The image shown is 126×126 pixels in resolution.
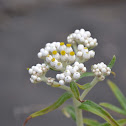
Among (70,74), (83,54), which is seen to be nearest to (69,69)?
(70,74)

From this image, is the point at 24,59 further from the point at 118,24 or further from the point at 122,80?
the point at 118,24

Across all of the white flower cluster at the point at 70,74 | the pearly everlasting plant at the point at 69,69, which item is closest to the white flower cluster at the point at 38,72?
the pearly everlasting plant at the point at 69,69

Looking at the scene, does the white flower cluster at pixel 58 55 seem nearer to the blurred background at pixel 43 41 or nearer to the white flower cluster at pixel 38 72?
the white flower cluster at pixel 38 72

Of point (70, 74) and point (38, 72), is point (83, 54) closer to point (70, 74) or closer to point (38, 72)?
point (70, 74)

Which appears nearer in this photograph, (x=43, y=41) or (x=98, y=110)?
(x=98, y=110)

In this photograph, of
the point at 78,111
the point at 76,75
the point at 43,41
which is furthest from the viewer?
the point at 43,41

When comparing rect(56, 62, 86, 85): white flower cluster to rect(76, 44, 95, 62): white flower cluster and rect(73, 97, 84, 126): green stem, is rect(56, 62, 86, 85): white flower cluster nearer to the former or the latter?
rect(76, 44, 95, 62): white flower cluster

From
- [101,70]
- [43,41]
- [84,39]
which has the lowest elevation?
[101,70]

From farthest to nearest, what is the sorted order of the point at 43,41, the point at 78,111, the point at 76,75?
the point at 43,41 < the point at 78,111 < the point at 76,75
